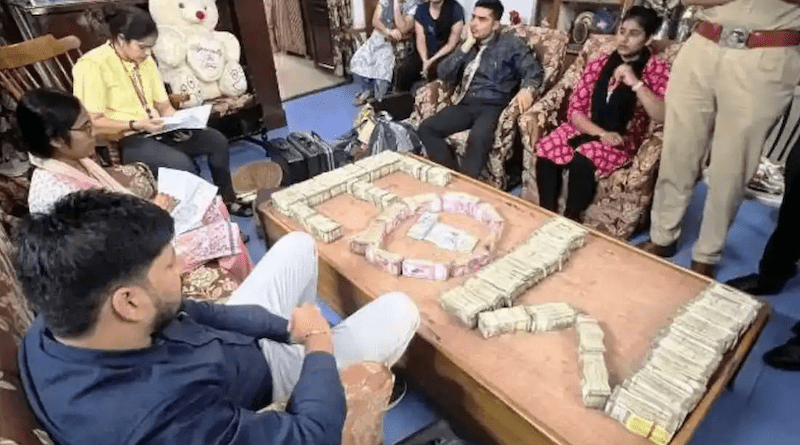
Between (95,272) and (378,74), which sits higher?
(95,272)

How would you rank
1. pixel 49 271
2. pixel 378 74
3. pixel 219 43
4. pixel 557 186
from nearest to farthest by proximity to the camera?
pixel 49 271 → pixel 557 186 → pixel 219 43 → pixel 378 74

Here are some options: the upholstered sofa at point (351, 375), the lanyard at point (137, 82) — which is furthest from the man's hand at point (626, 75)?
the lanyard at point (137, 82)

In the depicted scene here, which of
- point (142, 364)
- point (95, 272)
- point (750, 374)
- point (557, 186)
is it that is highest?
point (95, 272)

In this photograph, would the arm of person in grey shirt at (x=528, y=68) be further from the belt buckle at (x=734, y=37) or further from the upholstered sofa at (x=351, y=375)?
the upholstered sofa at (x=351, y=375)

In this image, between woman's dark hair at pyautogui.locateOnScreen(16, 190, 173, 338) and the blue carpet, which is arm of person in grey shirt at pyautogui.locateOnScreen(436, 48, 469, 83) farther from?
woman's dark hair at pyautogui.locateOnScreen(16, 190, 173, 338)

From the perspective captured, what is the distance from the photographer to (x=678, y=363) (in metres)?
1.30

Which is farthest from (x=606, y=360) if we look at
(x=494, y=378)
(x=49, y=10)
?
(x=49, y=10)

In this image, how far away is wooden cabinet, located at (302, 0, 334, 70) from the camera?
5.03m

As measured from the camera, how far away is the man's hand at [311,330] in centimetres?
115

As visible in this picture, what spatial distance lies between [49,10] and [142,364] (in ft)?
9.95

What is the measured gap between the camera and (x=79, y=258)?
79cm

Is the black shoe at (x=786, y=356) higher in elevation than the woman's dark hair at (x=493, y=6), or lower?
lower

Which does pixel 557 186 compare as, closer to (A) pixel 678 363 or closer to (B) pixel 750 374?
(B) pixel 750 374

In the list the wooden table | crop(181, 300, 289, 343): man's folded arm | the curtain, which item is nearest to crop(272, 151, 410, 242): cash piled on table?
the wooden table
